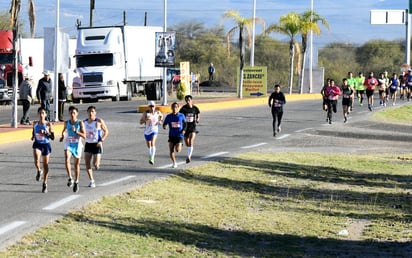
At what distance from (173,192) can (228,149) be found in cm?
942

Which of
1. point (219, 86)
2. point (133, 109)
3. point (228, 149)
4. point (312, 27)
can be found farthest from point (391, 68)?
point (228, 149)

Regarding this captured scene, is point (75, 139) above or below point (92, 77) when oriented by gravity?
below

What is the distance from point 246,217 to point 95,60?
125 feet

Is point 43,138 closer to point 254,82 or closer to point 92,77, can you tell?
point 92,77

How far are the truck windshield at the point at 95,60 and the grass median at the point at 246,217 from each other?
29.7 meters

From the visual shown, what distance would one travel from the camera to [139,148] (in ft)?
85.5

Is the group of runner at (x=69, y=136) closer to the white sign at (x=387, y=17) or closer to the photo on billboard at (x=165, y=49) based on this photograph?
the photo on billboard at (x=165, y=49)

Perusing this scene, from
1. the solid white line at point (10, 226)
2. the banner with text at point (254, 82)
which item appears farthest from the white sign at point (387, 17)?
the solid white line at point (10, 226)

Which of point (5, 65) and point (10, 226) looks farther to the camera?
point (5, 65)

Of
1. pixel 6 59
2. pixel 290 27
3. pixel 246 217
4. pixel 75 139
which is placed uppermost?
pixel 290 27

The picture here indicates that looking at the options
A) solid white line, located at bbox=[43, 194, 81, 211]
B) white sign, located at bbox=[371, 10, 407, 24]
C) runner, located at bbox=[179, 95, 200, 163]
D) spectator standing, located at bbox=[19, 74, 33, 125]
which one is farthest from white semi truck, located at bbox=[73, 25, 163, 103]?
solid white line, located at bbox=[43, 194, 81, 211]

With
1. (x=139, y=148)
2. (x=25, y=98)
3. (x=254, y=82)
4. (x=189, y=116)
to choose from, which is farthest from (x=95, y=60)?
(x=189, y=116)

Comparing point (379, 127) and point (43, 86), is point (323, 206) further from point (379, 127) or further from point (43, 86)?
point (379, 127)

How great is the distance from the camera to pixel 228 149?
88.3 feet
